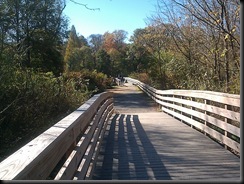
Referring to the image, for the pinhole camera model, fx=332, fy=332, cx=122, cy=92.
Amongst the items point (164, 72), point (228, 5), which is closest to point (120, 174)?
point (228, 5)

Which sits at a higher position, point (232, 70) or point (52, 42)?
point (52, 42)

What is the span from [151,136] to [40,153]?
17.0 feet

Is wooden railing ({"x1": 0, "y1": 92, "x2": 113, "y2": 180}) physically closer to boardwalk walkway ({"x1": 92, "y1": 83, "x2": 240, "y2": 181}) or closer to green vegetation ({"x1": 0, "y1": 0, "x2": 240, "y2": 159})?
boardwalk walkway ({"x1": 92, "y1": 83, "x2": 240, "y2": 181})

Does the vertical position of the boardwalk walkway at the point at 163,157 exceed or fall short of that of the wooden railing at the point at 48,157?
it falls short

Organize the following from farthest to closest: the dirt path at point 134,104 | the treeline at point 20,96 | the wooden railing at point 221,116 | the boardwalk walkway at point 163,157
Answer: the dirt path at point 134,104 < the treeline at point 20,96 < the wooden railing at point 221,116 < the boardwalk walkway at point 163,157

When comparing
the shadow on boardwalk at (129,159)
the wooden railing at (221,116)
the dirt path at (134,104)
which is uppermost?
the wooden railing at (221,116)

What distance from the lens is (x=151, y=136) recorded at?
709cm

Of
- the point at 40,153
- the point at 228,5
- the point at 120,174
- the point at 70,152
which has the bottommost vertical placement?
the point at 120,174

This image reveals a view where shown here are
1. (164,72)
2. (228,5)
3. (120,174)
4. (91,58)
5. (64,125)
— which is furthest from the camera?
(91,58)

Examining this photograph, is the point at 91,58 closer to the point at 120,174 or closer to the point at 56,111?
the point at 56,111

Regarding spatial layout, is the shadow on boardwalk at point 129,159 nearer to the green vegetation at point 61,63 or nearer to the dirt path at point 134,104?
the green vegetation at point 61,63

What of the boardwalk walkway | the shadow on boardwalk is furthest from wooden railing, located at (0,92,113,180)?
the boardwalk walkway

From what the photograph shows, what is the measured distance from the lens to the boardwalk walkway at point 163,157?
440 centimetres

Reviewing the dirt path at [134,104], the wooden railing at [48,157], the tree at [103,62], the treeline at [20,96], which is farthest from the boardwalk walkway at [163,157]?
the tree at [103,62]
